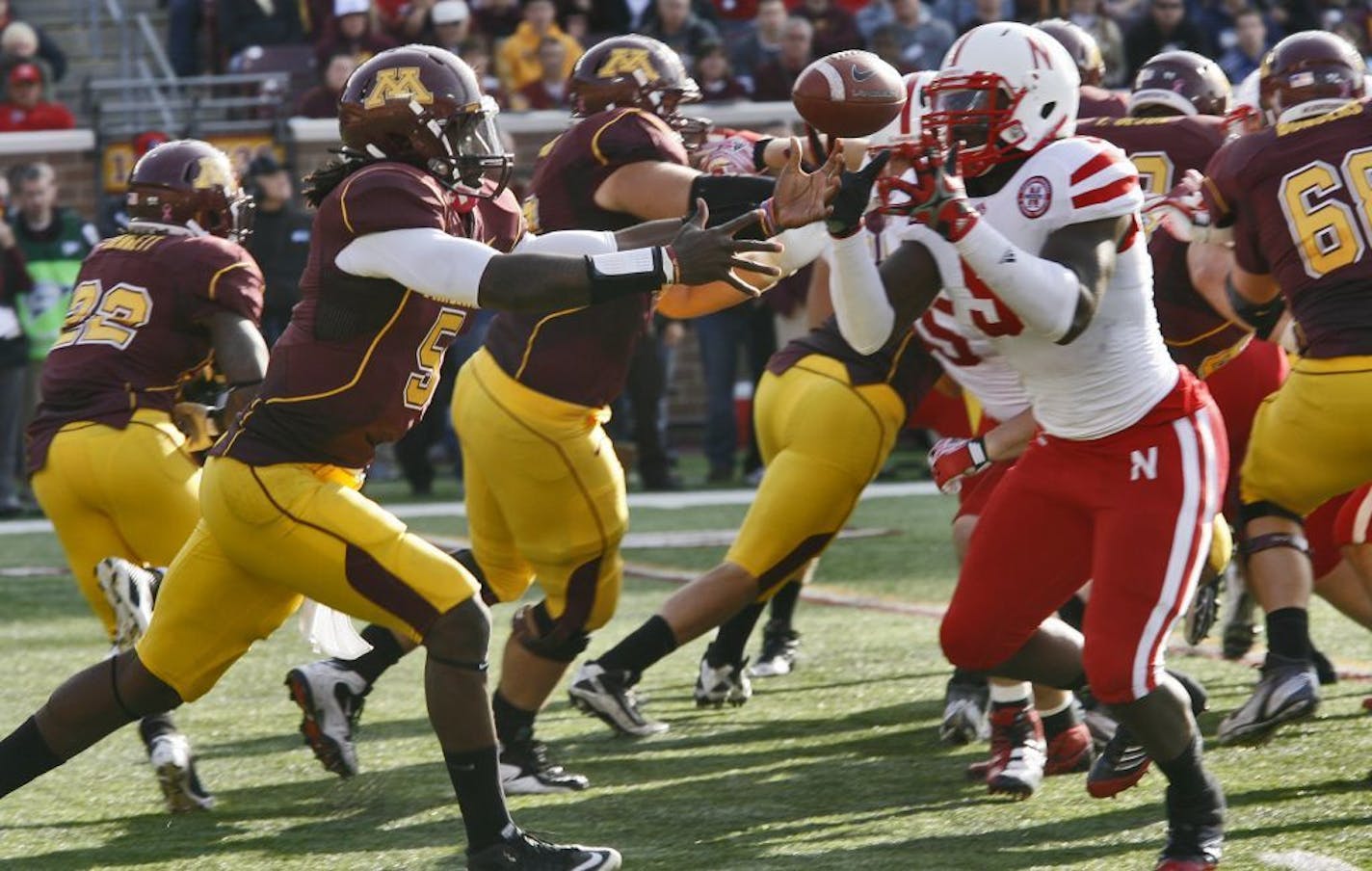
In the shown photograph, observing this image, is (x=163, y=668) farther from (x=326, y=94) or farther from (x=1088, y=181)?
(x=326, y=94)

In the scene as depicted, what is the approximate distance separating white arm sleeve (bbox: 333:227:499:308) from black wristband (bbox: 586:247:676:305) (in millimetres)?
203

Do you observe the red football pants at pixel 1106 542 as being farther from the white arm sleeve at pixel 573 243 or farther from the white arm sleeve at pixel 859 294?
the white arm sleeve at pixel 573 243

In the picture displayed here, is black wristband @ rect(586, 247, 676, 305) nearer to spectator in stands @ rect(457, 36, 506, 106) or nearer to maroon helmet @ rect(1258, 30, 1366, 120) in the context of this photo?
maroon helmet @ rect(1258, 30, 1366, 120)

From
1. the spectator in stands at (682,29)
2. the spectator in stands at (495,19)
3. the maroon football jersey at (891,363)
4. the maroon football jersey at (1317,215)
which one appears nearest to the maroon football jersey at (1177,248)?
the maroon football jersey at (1317,215)

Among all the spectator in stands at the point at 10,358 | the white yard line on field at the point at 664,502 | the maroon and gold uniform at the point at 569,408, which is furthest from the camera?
the spectator in stands at the point at 10,358

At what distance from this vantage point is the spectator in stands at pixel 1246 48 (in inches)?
522

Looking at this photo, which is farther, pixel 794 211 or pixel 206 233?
pixel 206 233

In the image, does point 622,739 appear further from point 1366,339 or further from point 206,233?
point 1366,339

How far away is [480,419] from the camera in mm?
5125

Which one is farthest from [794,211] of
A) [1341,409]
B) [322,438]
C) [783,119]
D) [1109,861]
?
[783,119]

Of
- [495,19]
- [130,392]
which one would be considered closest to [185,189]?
[130,392]

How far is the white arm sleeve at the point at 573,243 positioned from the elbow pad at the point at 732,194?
34cm

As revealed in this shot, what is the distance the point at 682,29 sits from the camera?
44.0ft

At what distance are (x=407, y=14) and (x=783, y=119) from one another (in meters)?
2.57
